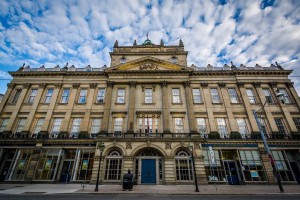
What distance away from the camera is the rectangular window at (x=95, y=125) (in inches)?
788

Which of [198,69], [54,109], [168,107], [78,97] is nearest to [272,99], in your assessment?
[198,69]

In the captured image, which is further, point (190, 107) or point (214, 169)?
point (190, 107)

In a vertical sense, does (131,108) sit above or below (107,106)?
below

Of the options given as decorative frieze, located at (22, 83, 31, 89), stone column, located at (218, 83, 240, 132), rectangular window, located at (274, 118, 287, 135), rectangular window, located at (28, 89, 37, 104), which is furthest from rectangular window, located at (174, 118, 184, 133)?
decorative frieze, located at (22, 83, 31, 89)

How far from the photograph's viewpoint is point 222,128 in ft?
65.4

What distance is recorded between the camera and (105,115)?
19875 millimetres

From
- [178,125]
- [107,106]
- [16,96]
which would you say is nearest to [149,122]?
[178,125]

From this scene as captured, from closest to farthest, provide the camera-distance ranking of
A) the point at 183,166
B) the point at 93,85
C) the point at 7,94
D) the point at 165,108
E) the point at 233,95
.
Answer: the point at 183,166 → the point at 165,108 → the point at 7,94 → the point at 233,95 → the point at 93,85

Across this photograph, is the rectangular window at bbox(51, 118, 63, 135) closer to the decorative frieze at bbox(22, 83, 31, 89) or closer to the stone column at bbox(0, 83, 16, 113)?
the decorative frieze at bbox(22, 83, 31, 89)

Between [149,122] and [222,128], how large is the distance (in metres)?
9.67

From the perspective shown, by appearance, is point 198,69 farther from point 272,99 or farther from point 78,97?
point 78,97

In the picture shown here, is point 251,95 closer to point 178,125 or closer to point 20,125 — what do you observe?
point 178,125

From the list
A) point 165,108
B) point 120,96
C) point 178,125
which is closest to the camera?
point 178,125

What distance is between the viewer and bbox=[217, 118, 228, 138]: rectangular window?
1948 centimetres
